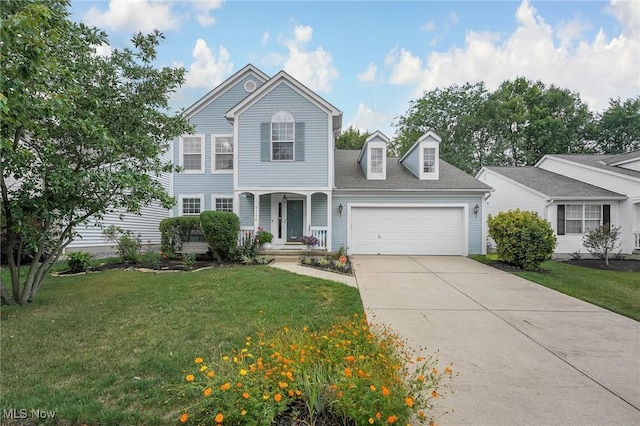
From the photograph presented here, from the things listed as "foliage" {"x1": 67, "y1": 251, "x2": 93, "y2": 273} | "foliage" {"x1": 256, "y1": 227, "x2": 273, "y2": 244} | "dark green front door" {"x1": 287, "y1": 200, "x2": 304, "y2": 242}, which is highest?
"dark green front door" {"x1": 287, "y1": 200, "x2": 304, "y2": 242}

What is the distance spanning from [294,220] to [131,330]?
9.29m

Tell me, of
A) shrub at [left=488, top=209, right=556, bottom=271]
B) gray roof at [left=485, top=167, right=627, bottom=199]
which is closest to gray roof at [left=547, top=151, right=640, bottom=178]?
gray roof at [left=485, top=167, right=627, bottom=199]

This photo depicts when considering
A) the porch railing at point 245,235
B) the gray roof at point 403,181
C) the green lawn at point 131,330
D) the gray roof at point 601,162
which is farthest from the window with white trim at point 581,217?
the porch railing at point 245,235

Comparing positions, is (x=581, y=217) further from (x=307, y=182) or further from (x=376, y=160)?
(x=307, y=182)

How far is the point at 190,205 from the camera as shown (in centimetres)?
1405

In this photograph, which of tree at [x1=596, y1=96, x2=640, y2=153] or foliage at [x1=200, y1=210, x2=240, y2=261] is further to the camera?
tree at [x1=596, y1=96, x2=640, y2=153]

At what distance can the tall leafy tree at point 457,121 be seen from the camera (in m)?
28.0

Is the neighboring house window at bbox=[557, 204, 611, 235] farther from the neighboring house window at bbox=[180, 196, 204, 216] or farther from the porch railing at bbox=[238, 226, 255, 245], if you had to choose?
the neighboring house window at bbox=[180, 196, 204, 216]

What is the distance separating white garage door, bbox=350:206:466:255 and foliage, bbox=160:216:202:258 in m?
6.59

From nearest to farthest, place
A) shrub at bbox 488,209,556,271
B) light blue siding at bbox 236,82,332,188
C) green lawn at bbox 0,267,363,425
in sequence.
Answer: green lawn at bbox 0,267,363,425, shrub at bbox 488,209,556,271, light blue siding at bbox 236,82,332,188

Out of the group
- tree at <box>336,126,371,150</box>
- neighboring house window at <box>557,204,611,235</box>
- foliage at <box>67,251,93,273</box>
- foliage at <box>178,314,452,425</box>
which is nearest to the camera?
foliage at <box>178,314,452,425</box>

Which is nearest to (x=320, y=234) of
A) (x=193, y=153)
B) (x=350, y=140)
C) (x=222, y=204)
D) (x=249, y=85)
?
(x=222, y=204)

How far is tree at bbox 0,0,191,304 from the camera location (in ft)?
12.8

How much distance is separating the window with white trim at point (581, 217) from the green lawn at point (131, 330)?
12833 millimetres
